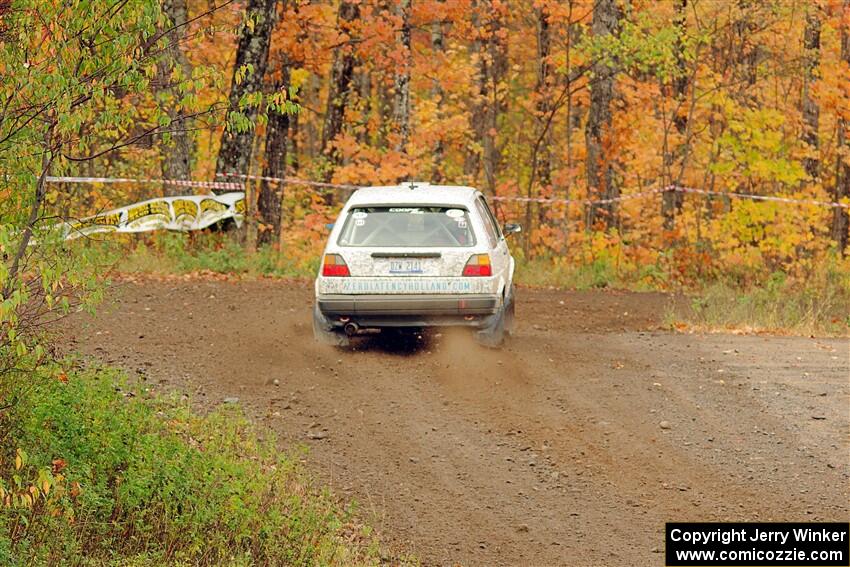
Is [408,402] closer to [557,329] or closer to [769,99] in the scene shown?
[557,329]

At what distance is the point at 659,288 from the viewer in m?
22.3

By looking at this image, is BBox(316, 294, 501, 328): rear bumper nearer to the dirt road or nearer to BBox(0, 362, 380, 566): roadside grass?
the dirt road

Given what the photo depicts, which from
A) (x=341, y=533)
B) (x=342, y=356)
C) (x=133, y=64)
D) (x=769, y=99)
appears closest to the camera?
(x=133, y=64)

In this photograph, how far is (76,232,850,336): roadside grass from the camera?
60.8ft

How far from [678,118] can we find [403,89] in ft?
27.0

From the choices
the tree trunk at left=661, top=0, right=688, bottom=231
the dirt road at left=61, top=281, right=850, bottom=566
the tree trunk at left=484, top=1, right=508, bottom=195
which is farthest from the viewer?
the tree trunk at left=484, top=1, right=508, bottom=195

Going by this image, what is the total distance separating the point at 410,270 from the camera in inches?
527

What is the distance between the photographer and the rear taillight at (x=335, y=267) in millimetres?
13445

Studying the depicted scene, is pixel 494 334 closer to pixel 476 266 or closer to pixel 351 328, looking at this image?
pixel 476 266

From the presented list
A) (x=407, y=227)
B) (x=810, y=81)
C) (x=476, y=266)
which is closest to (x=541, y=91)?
(x=810, y=81)

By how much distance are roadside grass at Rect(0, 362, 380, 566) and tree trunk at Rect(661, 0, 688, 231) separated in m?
16.1

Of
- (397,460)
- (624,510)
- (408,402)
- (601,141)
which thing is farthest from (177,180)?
(624,510)

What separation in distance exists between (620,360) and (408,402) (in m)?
3.13

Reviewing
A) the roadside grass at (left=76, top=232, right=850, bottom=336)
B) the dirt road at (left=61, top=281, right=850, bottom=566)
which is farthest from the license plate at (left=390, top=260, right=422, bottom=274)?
the roadside grass at (left=76, top=232, right=850, bottom=336)
